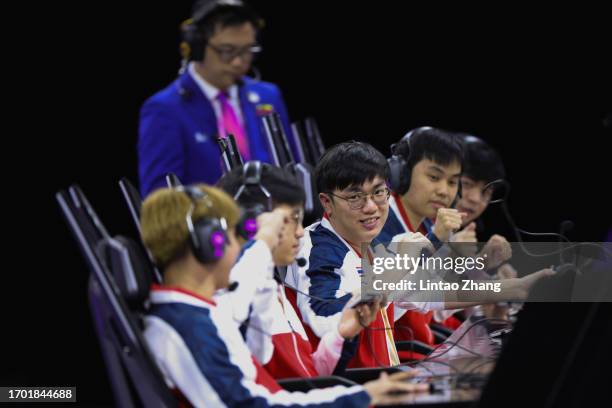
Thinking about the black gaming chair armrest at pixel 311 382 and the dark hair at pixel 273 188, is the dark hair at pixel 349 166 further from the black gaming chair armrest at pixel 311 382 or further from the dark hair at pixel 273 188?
the black gaming chair armrest at pixel 311 382

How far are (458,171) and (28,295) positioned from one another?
6.95 feet

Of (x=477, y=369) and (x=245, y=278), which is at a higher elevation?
(x=245, y=278)

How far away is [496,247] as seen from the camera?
368 centimetres

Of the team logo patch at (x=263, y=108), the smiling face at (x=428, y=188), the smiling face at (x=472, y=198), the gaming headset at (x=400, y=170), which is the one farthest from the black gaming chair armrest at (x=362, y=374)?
the team logo patch at (x=263, y=108)

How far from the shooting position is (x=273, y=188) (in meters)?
2.61

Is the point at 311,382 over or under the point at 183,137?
under

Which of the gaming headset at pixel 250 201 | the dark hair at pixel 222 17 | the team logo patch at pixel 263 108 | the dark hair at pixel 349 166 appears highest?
the dark hair at pixel 222 17

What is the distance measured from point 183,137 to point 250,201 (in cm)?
171

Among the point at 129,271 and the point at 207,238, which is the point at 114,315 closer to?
the point at 129,271

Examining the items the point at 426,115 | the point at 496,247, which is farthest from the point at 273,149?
the point at 426,115

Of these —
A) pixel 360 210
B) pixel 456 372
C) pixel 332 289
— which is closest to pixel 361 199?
pixel 360 210

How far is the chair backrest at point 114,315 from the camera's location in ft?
7.25

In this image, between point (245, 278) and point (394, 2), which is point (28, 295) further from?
point (245, 278)

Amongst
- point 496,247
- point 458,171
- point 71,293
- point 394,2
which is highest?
point 394,2
